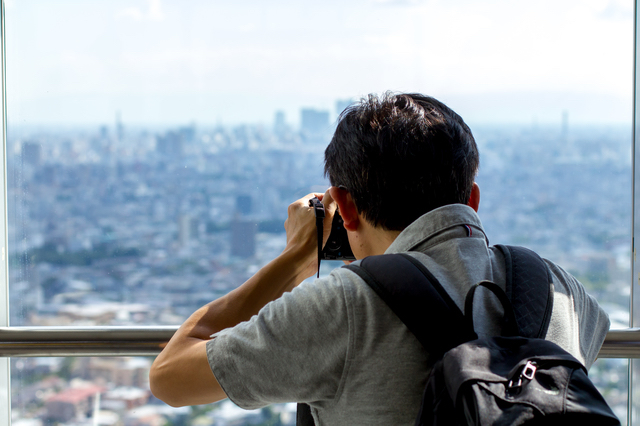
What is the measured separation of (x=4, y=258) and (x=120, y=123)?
0.49 metres

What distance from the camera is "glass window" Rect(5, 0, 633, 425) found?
1438mm

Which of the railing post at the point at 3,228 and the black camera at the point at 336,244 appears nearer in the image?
the black camera at the point at 336,244

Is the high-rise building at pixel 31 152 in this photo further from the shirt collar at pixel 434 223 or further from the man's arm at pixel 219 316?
the shirt collar at pixel 434 223

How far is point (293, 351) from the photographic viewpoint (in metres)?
0.68

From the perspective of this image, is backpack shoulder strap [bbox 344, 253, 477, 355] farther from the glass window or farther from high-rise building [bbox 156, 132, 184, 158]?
high-rise building [bbox 156, 132, 184, 158]

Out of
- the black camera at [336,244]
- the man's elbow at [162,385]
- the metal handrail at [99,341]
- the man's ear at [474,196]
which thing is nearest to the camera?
the man's elbow at [162,385]

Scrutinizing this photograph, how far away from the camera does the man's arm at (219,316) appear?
752mm

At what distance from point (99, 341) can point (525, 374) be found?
0.96 m

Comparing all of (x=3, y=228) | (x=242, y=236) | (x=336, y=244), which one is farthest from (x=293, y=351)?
(x=3, y=228)

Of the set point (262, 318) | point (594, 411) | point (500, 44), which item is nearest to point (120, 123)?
point (262, 318)

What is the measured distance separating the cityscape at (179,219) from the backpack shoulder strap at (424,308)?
853 mm

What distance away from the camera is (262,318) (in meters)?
0.71

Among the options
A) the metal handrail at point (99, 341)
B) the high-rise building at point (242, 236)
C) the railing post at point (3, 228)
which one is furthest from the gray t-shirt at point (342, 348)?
the railing post at point (3, 228)

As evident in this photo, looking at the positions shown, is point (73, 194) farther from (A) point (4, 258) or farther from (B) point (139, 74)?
(B) point (139, 74)
